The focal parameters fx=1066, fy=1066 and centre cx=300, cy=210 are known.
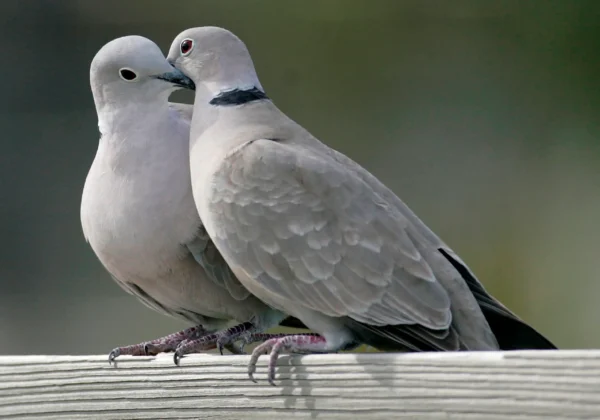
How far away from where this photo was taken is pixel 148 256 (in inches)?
75.7

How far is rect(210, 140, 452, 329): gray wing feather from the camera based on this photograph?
5.92 feet

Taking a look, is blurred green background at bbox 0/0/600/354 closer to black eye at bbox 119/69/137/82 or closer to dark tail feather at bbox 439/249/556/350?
dark tail feather at bbox 439/249/556/350

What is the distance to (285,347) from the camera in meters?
1.71

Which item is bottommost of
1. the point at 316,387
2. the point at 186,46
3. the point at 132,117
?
the point at 316,387

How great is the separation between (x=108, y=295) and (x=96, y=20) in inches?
37.3

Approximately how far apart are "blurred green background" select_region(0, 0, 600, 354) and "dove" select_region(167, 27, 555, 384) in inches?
56.7

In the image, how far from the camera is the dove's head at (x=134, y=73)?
196 cm

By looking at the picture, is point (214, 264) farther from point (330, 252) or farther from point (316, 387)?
point (316, 387)

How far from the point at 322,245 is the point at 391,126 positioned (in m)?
1.80

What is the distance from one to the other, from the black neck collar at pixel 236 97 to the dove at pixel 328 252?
0.04 metres

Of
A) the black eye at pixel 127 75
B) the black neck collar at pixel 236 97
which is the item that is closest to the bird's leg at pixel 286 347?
the black neck collar at pixel 236 97

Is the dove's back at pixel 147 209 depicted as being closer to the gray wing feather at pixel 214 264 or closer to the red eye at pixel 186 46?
the gray wing feather at pixel 214 264

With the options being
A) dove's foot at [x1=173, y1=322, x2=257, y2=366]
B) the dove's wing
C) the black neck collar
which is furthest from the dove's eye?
dove's foot at [x1=173, y1=322, x2=257, y2=366]

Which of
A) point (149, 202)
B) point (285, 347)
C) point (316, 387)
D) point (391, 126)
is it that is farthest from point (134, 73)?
point (391, 126)
